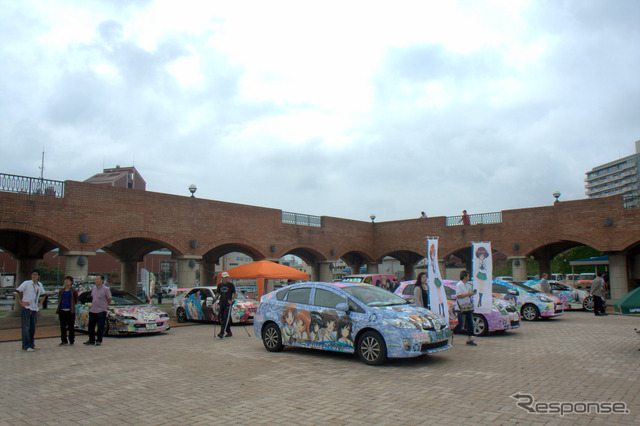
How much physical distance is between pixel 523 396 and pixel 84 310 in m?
12.2

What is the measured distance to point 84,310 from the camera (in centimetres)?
1343

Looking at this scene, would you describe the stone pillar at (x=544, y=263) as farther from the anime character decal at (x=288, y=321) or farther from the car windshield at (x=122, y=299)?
the car windshield at (x=122, y=299)

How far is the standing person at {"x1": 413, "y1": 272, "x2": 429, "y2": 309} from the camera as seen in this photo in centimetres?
1118

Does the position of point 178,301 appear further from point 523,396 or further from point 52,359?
point 523,396

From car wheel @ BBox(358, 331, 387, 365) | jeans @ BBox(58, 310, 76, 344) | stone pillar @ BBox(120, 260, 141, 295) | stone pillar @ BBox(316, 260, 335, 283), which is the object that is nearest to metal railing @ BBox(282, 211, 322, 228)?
stone pillar @ BBox(316, 260, 335, 283)

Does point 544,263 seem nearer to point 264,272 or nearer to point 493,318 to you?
point 493,318

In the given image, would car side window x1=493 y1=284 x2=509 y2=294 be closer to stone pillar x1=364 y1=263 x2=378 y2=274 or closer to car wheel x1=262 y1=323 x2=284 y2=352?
car wheel x1=262 y1=323 x2=284 y2=352

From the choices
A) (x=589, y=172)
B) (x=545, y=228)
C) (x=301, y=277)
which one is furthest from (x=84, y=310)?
(x=589, y=172)

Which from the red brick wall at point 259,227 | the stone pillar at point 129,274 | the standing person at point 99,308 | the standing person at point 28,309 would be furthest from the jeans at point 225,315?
the stone pillar at point 129,274

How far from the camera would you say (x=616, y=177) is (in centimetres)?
12144

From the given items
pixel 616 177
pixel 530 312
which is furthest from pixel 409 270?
pixel 616 177

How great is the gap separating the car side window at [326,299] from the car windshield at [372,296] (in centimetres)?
23

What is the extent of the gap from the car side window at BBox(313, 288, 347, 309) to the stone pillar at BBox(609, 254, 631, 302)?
69.0ft

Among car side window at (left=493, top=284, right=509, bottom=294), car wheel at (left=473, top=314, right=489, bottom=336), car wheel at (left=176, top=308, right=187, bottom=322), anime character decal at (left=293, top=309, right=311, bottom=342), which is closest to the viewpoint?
anime character decal at (left=293, top=309, right=311, bottom=342)
